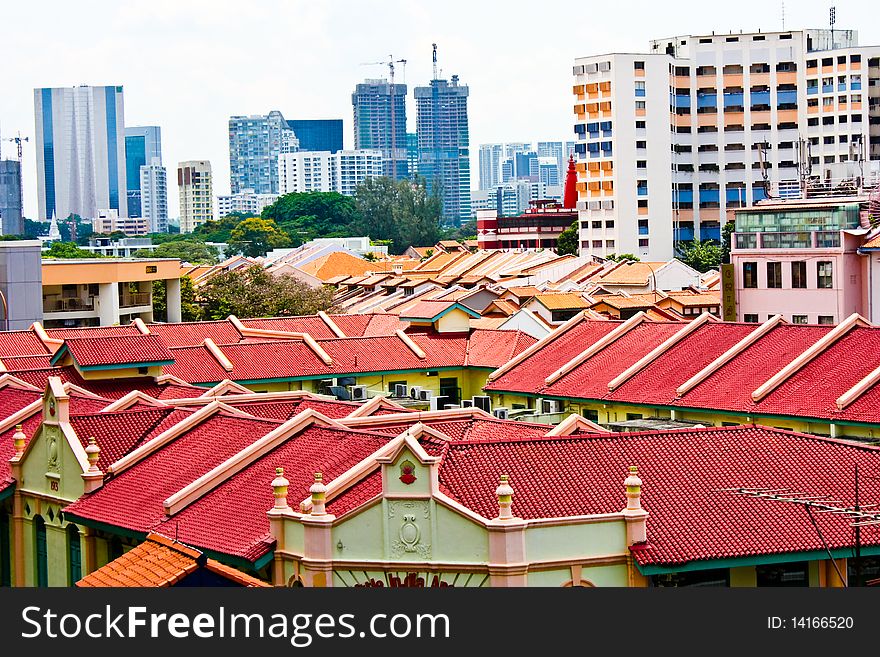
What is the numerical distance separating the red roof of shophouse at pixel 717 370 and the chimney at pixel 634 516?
59.0 ft

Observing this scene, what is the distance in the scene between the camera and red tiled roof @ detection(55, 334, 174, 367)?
47.1 m

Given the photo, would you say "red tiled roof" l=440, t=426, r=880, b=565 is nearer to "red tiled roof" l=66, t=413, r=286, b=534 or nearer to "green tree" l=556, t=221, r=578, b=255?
"red tiled roof" l=66, t=413, r=286, b=534

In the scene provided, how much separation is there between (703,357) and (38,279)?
120 feet

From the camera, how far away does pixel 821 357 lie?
49094 mm

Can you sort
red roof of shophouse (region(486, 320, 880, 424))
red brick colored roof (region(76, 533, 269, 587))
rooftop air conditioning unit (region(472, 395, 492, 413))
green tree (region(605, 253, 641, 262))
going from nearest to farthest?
red brick colored roof (region(76, 533, 269, 587)) → red roof of shophouse (region(486, 320, 880, 424)) → rooftop air conditioning unit (region(472, 395, 492, 413)) → green tree (region(605, 253, 641, 262))

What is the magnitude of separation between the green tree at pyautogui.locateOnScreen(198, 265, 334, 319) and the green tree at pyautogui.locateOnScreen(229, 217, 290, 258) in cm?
9500

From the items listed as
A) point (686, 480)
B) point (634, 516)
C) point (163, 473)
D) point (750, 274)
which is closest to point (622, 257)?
point (750, 274)

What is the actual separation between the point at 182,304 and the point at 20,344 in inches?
1176

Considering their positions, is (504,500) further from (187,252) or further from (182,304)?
(187,252)

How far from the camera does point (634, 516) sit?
2739 centimetres

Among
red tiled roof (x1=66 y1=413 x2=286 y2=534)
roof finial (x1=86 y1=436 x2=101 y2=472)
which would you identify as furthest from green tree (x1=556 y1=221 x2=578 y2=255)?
roof finial (x1=86 y1=436 x2=101 y2=472)

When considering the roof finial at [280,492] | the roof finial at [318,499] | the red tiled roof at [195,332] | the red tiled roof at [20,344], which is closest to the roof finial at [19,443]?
the roof finial at [280,492]

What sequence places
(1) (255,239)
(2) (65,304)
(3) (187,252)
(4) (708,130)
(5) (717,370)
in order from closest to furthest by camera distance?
(5) (717,370) < (2) (65,304) < (4) (708,130) < (3) (187,252) < (1) (255,239)

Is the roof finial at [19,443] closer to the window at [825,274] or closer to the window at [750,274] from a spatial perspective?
the window at [825,274]
